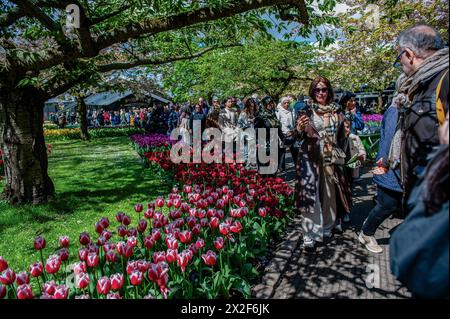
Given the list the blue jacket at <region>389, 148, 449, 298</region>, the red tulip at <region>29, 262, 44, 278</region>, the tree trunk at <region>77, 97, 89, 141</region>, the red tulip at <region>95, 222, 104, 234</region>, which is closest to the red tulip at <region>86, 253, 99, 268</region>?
the red tulip at <region>29, 262, 44, 278</region>

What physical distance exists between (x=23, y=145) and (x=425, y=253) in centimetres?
720

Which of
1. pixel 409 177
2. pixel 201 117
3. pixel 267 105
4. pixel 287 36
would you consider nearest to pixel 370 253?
pixel 409 177

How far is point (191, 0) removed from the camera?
7062 mm

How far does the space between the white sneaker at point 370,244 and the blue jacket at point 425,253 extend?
367 centimetres

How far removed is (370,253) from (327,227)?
68 centimetres

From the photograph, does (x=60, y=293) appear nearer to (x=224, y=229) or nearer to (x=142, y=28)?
(x=224, y=229)

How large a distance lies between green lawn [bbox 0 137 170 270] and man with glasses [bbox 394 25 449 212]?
3.49m

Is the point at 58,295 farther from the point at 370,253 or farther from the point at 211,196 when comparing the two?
the point at 370,253

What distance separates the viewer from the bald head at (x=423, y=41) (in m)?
2.38

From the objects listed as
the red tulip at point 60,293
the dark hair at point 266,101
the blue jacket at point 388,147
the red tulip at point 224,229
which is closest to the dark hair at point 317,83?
the blue jacket at point 388,147

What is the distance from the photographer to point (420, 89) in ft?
7.93

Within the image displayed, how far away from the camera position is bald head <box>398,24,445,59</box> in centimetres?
238

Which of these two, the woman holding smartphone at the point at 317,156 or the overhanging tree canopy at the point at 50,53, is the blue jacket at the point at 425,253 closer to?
the woman holding smartphone at the point at 317,156

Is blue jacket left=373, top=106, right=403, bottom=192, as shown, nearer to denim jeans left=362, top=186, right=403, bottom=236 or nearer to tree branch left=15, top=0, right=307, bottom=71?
denim jeans left=362, top=186, right=403, bottom=236
